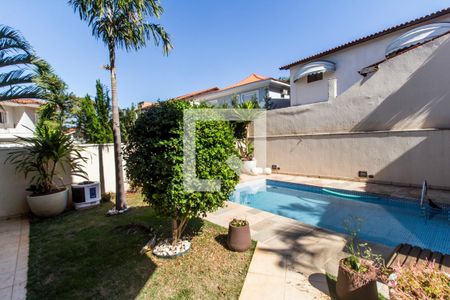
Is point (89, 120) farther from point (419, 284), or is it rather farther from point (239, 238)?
point (419, 284)

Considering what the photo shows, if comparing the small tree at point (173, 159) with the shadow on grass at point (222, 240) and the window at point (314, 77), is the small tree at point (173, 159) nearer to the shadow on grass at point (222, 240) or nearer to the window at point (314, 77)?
the shadow on grass at point (222, 240)

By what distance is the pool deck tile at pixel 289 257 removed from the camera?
3609 mm

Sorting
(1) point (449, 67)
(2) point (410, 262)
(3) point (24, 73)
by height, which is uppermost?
(1) point (449, 67)

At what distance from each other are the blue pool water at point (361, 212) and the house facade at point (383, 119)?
256 centimetres

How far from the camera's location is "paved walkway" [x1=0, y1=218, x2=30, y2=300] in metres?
3.85

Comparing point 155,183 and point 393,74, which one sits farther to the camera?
point 393,74

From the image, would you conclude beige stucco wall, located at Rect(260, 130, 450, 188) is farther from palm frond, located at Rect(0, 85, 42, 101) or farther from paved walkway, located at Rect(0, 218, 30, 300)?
paved walkway, located at Rect(0, 218, 30, 300)

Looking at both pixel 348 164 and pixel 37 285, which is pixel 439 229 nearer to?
pixel 348 164

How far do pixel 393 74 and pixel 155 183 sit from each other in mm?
12604

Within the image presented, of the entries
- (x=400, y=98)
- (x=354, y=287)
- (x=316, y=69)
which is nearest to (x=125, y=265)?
(x=354, y=287)

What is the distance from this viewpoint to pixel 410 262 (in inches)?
148

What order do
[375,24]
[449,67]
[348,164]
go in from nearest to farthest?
[449,67], [348,164], [375,24]

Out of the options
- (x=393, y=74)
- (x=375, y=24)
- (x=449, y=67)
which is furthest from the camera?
(x=375, y=24)

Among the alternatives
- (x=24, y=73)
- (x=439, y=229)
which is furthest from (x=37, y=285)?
(x=439, y=229)
